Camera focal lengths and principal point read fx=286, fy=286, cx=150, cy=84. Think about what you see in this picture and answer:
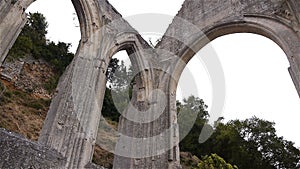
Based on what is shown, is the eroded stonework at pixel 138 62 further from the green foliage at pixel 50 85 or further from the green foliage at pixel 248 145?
the green foliage at pixel 248 145

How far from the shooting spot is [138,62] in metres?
9.28

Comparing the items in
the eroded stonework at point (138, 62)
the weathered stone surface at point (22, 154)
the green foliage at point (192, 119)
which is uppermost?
the green foliage at point (192, 119)

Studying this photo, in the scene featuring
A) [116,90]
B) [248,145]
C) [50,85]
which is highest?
[116,90]

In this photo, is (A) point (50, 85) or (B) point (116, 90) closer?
(A) point (50, 85)

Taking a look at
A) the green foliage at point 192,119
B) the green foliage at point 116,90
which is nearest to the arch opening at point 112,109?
the green foliage at point 116,90

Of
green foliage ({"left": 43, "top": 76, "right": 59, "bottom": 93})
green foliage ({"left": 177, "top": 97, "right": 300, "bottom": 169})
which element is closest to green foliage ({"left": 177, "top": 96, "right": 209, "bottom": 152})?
green foliage ({"left": 177, "top": 97, "right": 300, "bottom": 169})

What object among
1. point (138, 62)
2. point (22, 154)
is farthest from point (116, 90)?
point (22, 154)

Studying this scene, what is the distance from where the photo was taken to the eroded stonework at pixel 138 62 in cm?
591

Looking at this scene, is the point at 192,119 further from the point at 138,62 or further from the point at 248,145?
the point at 138,62

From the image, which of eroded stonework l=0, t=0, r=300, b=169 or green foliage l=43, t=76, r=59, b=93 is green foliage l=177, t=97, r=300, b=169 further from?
eroded stonework l=0, t=0, r=300, b=169

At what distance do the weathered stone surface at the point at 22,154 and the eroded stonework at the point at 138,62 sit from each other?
2cm

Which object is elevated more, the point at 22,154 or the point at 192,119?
the point at 192,119

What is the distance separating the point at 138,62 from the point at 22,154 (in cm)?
591

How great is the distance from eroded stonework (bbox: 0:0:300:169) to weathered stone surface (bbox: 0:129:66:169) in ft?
0.07
